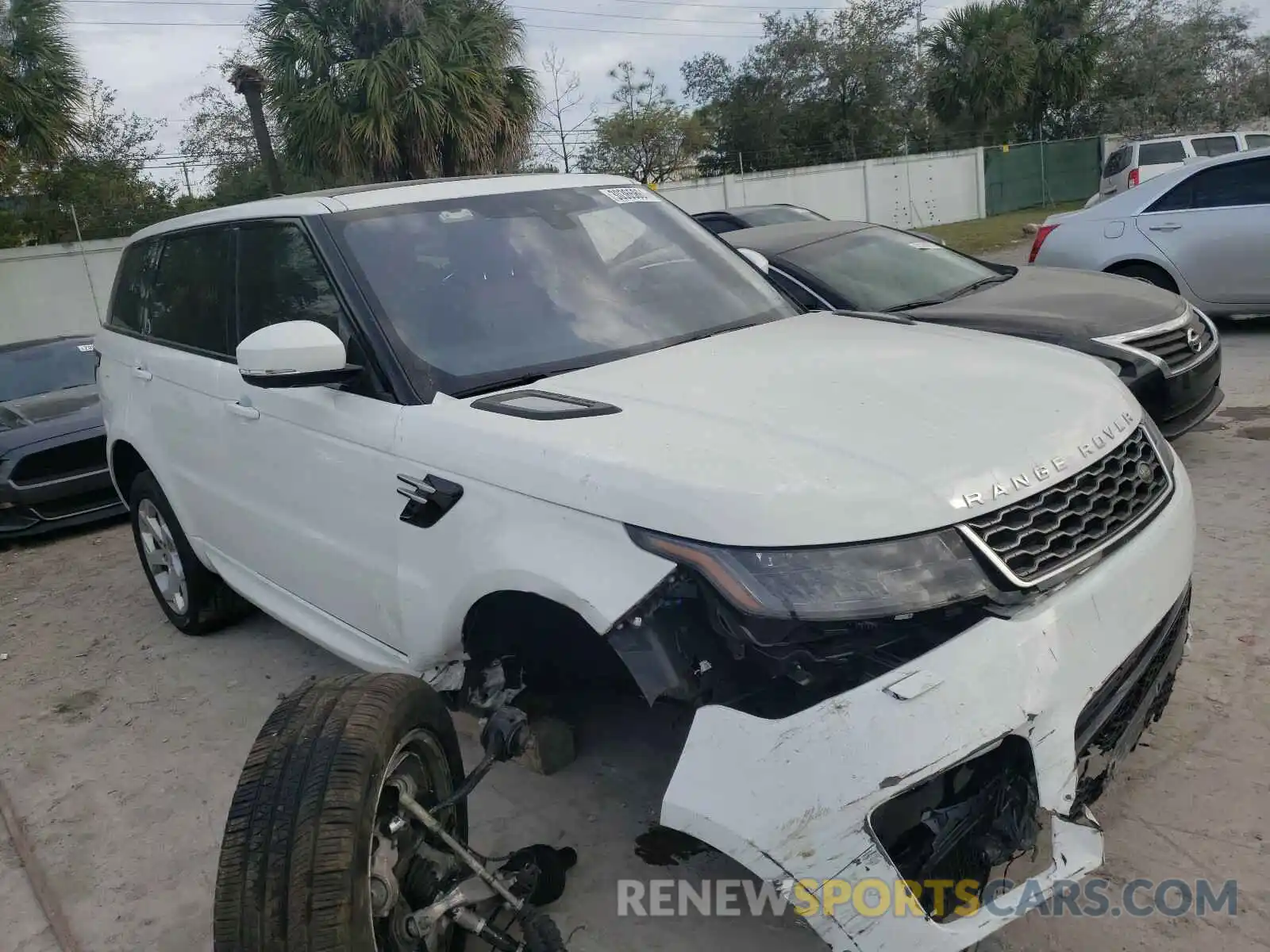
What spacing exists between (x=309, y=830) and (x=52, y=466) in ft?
20.1

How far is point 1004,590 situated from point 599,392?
115 cm

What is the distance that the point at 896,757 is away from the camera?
193 cm

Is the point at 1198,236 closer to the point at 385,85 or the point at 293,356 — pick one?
the point at 293,356

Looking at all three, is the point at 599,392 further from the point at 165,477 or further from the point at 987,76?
the point at 987,76

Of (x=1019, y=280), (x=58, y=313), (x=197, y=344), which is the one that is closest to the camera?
(x=197, y=344)

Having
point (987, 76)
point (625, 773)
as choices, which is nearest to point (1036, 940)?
point (625, 773)

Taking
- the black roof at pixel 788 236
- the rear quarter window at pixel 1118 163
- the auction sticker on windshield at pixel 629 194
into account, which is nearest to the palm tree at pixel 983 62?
the rear quarter window at pixel 1118 163

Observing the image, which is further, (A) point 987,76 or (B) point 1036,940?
(A) point 987,76

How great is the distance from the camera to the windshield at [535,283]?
3.09 m

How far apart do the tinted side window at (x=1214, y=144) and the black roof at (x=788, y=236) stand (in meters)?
14.5

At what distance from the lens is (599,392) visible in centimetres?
277

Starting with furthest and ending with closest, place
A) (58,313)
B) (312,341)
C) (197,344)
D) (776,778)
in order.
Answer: (58,313) → (197,344) → (312,341) → (776,778)

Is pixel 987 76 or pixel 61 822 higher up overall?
pixel 987 76

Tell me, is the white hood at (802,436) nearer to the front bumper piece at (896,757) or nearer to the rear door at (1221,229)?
the front bumper piece at (896,757)
